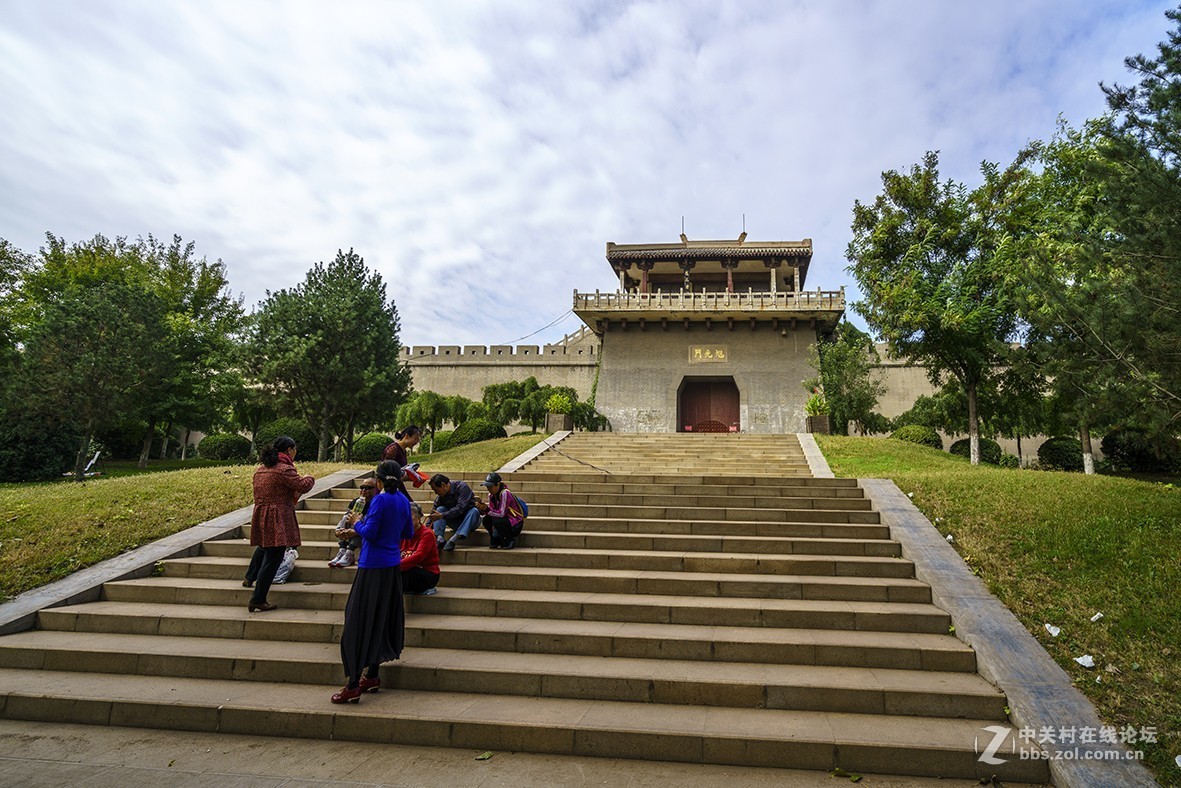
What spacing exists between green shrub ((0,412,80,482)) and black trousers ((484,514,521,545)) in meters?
12.5

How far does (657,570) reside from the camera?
20.2 ft

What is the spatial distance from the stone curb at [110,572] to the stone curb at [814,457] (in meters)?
9.25

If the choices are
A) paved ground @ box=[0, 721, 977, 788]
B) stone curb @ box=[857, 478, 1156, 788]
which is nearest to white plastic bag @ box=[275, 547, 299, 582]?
paved ground @ box=[0, 721, 977, 788]

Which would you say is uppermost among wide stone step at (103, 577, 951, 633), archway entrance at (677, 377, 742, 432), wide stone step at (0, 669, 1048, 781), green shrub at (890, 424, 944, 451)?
archway entrance at (677, 377, 742, 432)

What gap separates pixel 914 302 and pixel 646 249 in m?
11.9

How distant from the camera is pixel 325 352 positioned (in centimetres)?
1459

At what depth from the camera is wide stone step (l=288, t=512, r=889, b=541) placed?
6.99m

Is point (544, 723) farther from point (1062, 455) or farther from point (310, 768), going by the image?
point (1062, 455)

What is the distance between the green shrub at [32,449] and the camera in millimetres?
12617

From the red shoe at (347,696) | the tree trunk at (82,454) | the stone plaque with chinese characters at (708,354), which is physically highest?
the stone plaque with chinese characters at (708,354)

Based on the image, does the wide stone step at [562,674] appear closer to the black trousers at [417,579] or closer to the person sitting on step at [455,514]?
the black trousers at [417,579]

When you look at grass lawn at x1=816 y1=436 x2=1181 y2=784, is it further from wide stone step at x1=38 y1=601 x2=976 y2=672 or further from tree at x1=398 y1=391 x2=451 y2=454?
tree at x1=398 y1=391 x2=451 y2=454

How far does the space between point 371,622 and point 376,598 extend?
15 cm

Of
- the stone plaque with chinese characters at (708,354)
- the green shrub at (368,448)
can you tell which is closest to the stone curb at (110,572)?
the green shrub at (368,448)
